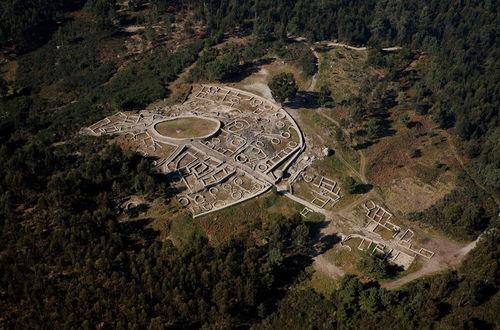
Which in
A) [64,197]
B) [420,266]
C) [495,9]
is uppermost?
[495,9]

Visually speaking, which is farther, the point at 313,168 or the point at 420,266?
the point at 313,168

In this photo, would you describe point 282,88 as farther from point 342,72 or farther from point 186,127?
point 342,72

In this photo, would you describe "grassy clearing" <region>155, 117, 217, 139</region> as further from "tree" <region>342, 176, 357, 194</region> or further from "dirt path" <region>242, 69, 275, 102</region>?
"tree" <region>342, 176, 357, 194</region>

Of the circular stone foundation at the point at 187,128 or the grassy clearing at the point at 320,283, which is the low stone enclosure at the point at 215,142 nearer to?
the circular stone foundation at the point at 187,128

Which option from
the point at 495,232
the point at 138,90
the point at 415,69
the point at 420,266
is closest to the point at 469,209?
the point at 495,232

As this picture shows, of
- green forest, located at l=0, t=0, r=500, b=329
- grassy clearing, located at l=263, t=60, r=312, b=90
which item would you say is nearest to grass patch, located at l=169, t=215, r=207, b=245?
green forest, located at l=0, t=0, r=500, b=329

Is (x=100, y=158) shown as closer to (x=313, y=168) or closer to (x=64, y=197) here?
(x=64, y=197)
